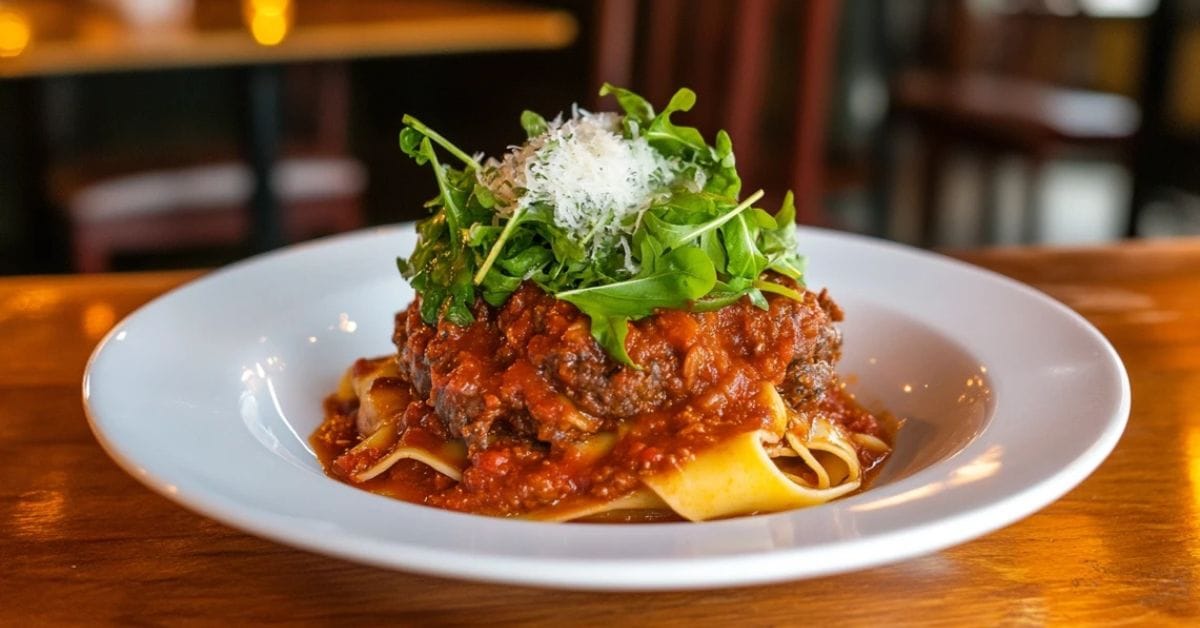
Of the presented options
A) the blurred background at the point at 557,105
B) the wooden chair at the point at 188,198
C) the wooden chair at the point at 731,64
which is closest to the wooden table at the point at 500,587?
the wooden chair at the point at 731,64

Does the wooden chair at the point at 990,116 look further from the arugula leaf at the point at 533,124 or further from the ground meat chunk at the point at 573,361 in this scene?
the ground meat chunk at the point at 573,361

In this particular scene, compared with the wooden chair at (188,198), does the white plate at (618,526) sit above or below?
above

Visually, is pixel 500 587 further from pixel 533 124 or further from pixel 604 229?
pixel 533 124

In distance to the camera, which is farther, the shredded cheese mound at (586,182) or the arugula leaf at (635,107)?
the arugula leaf at (635,107)

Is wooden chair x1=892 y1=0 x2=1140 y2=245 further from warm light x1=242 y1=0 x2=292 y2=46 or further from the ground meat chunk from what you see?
the ground meat chunk

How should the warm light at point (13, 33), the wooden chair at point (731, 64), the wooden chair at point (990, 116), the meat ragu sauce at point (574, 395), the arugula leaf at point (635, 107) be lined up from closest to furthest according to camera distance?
the meat ragu sauce at point (574, 395)
the arugula leaf at point (635, 107)
the wooden chair at point (731, 64)
the warm light at point (13, 33)
the wooden chair at point (990, 116)

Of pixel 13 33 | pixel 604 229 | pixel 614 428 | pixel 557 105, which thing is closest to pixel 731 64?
pixel 604 229
